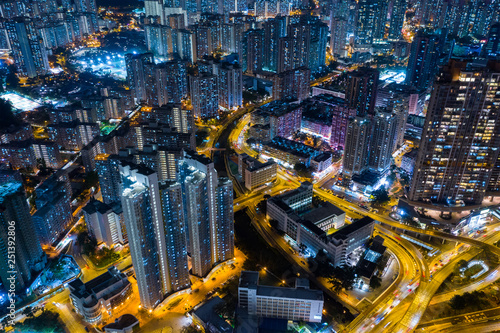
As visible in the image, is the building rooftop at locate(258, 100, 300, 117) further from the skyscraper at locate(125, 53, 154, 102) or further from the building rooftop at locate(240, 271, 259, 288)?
the building rooftop at locate(240, 271, 259, 288)

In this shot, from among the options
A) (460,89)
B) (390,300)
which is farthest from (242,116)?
→ (390,300)

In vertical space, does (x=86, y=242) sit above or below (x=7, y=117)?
below

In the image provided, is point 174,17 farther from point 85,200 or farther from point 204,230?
point 204,230

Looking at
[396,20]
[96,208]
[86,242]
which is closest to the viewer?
[96,208]

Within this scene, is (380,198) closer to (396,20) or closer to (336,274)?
(336,274)

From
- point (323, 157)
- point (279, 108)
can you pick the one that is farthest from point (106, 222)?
point (279, 108)

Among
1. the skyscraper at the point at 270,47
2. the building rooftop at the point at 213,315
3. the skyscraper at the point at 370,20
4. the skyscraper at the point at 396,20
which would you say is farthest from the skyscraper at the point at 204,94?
the skyscraper at the point at 396,20

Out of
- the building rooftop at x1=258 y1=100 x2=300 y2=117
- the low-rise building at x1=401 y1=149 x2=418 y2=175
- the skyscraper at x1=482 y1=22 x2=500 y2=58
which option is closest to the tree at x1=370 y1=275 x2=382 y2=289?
the low-rise building at x1=401 y1=149 x2=418 y2=175
